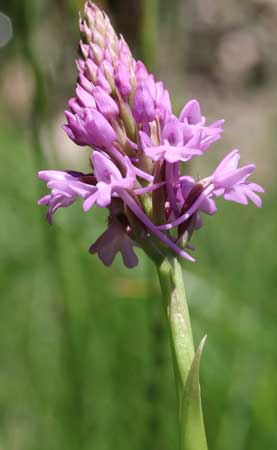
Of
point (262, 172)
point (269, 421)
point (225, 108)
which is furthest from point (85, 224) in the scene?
point (225, 108)

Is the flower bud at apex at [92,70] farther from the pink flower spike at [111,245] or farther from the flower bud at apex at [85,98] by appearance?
the pink flower spike at [111,245]

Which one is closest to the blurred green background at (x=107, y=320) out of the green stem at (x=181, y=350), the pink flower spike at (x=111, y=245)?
the pink flower spike at (x=111, y=245)

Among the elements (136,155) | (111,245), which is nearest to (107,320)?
(111,245)

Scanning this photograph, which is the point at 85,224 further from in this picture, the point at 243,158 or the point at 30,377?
the point at 243,158

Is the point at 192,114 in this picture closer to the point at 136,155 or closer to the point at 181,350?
the point at 136,155

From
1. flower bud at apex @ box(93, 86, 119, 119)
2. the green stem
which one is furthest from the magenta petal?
the green stem

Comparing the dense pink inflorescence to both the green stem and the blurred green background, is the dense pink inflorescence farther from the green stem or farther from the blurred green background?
the blurred green background

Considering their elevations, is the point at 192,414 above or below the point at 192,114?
below
